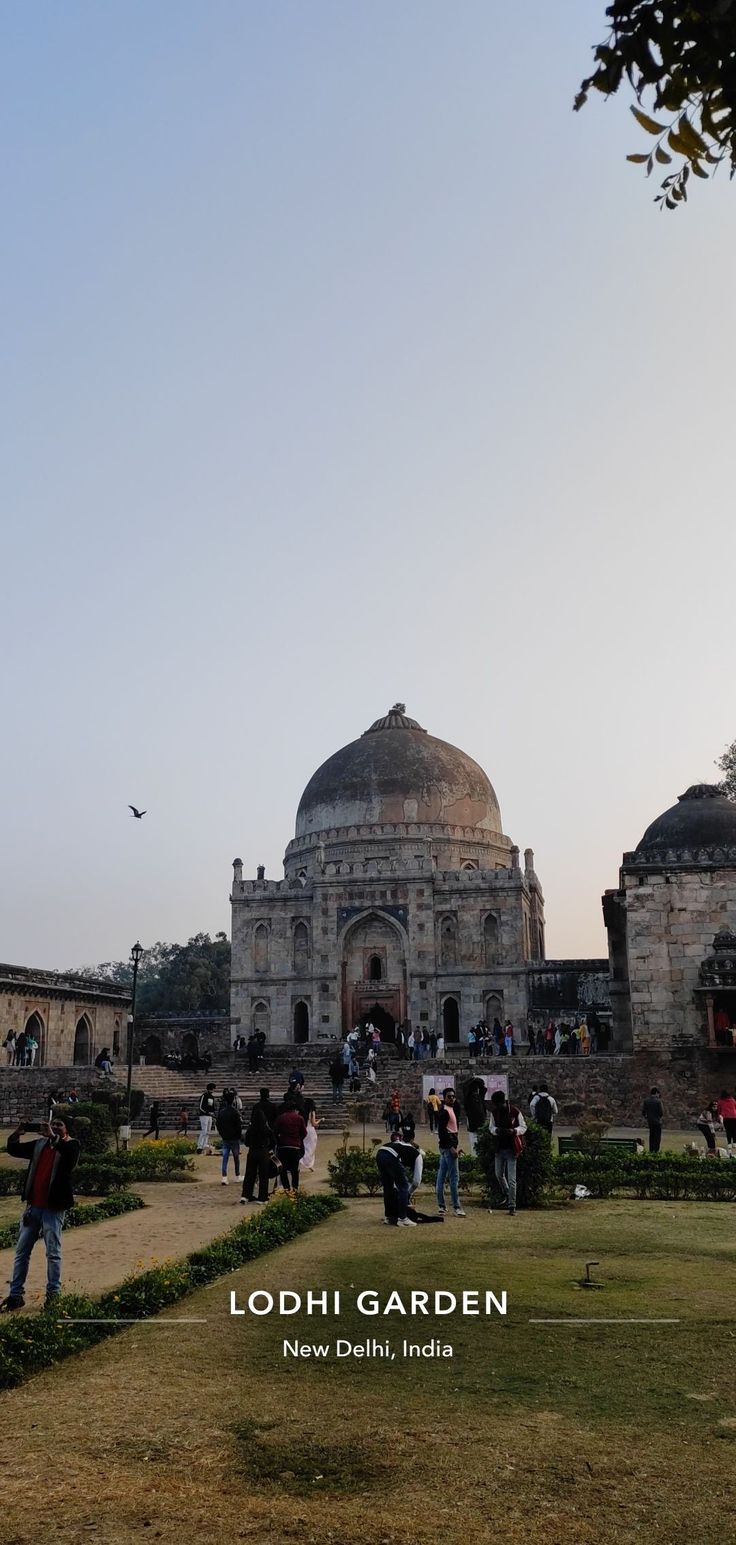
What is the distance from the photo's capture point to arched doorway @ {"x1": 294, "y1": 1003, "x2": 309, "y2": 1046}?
142 ft

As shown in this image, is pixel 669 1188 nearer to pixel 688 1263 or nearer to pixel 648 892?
pixel 688 1263

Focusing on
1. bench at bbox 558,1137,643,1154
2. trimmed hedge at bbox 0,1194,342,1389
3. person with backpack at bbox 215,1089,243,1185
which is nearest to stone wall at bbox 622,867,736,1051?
bench at bbox 558,1137,643,1154

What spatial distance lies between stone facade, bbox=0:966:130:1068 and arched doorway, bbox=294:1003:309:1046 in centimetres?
745

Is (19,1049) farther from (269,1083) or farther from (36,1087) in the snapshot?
(269,1083)

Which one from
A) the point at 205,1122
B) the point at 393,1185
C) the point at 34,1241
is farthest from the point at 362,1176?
the point at 34,1241

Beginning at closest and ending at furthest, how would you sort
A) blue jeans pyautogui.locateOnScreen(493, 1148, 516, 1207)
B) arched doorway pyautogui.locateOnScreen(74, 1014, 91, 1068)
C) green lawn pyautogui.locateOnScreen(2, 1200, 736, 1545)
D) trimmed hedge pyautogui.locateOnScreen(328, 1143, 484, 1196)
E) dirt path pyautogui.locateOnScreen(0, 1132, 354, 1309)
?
green lawn pyautogui.locateOnScreen(2, 1200, 736, 1545)
dirt path pyautogui.locateOnScreen(0, 1132, 354, 1309)
blue jeans pyautogui.locateOnScreen(493, 1148, 516, 1207)
trimmed hedge pyautogui.locateOnScreen(328, 1143, 484, 1196)
arched doorway pyautogui.locateOnScreen(74, 1014, 91, 1068)

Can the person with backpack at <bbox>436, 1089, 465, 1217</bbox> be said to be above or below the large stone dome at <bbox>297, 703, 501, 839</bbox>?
below

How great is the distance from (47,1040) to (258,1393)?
34478 millimetres

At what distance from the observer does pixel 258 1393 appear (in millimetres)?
6414

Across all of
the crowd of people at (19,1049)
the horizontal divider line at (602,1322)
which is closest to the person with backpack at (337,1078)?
the crowd of people at (19,1049)

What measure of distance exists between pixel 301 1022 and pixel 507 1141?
102ft

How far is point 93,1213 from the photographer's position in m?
13.8

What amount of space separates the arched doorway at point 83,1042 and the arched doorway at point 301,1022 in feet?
25.8

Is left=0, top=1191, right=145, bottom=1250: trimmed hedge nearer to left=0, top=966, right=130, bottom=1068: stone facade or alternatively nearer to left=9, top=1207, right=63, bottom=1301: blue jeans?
left=9, top=1207, right=63, bottom=1301: blue jeans
